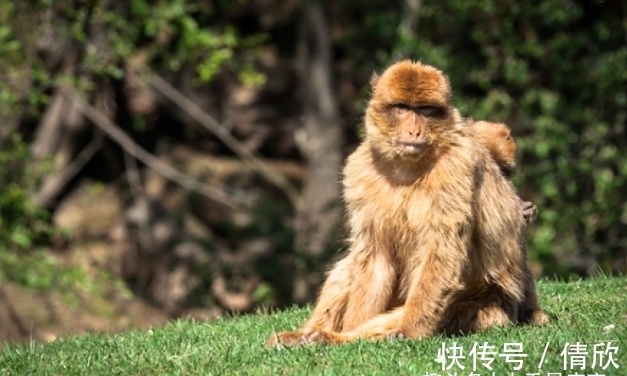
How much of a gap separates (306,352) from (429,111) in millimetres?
1690

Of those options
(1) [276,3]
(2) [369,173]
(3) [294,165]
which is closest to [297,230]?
(3) [294,165]

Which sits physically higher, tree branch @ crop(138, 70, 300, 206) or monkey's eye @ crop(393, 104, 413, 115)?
monkey's eye @ crop(393, 104, 413, 115)

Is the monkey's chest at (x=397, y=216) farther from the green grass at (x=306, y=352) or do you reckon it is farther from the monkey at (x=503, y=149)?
the monkey at (x=503, y=149)

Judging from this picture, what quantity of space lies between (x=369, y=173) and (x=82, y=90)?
27.5ft

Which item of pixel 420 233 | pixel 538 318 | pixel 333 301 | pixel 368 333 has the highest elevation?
pixel 420 233

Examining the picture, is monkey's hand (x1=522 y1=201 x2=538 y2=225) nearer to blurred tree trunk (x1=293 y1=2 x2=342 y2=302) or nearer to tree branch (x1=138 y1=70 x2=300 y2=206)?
blurred tree trunk (x1=293 y1=2 x2=342 y2=302)

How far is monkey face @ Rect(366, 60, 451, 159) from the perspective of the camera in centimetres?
699

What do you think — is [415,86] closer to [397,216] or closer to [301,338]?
[397,216]

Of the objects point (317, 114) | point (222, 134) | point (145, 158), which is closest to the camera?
point (145, 158)

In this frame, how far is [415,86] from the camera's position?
6996 millimetres

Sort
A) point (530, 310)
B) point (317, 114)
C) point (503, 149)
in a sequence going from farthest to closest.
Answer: point (317, 114)
point (503, 149)
point (530, 310)

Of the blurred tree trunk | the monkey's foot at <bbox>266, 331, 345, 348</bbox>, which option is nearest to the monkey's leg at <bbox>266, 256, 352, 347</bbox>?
the monkey's foot at <bbox>266, 331, 345, 348</bbox>

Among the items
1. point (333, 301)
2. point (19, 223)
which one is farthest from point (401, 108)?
point (19, 223)

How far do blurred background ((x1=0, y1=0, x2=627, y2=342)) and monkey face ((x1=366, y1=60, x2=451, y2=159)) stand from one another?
5416 millimetres
